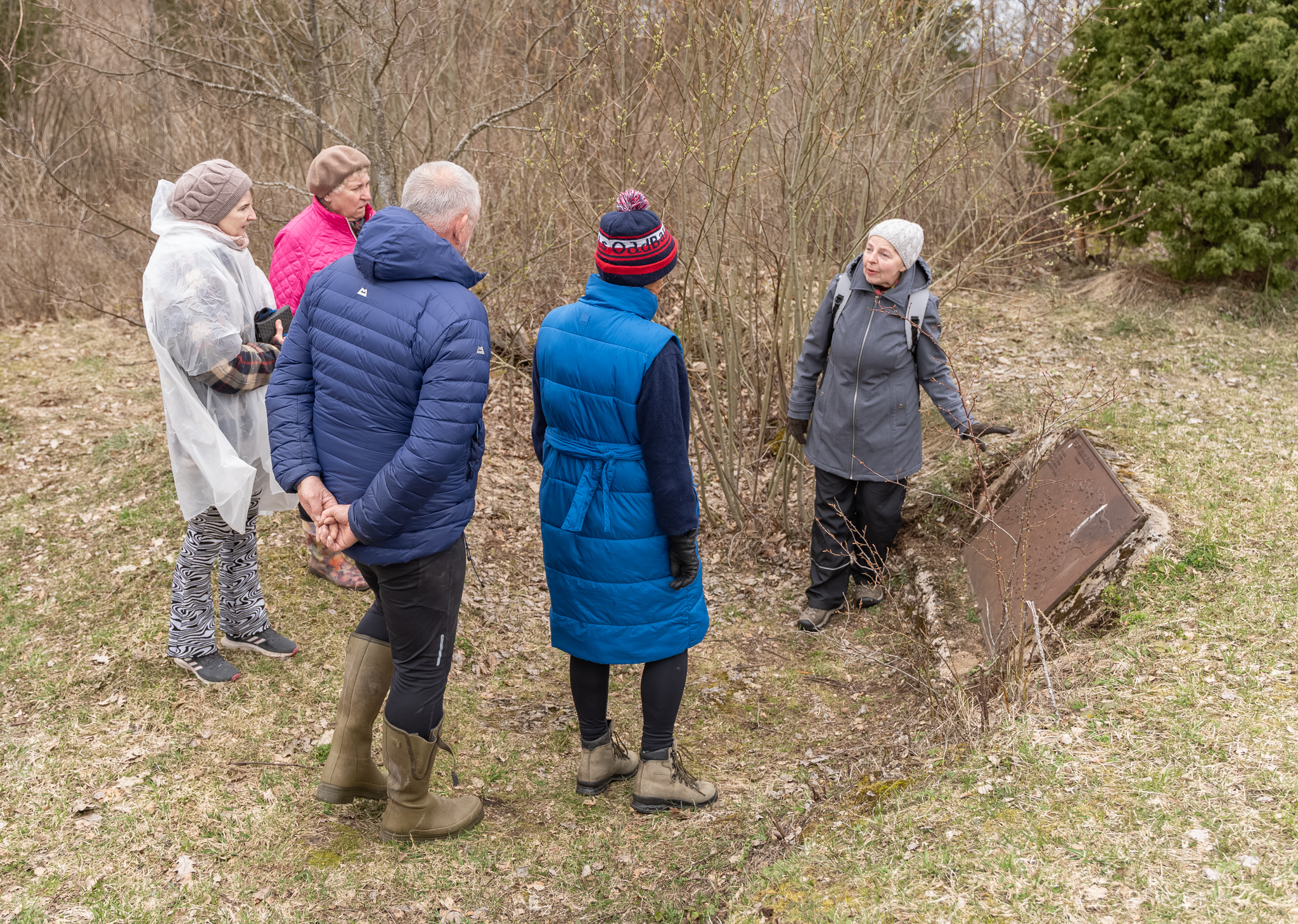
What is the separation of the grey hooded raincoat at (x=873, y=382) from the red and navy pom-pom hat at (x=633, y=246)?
1.66 meters

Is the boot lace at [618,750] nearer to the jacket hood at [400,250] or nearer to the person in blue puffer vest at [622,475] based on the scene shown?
the person in blue puffer vest at [622,475]

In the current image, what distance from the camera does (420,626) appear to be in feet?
9.32

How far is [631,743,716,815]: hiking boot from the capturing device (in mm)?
3371

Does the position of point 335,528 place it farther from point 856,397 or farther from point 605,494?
point 856,397

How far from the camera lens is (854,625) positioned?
489 cm

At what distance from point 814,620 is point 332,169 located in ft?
10.2

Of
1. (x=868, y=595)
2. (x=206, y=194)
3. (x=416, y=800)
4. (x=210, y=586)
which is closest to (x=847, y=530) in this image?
(x=868, y=595)

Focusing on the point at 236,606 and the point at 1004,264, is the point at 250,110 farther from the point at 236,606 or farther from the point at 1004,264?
the point at 1004,264

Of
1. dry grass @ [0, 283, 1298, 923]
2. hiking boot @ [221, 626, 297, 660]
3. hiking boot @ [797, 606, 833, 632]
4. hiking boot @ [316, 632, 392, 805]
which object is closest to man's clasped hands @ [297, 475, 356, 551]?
hiking boot @ [316, 632, 392, 805]

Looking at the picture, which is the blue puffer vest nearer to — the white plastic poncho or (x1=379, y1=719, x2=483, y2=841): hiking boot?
(x1=379, y1=719, x2=483, y2=841): hiking boot

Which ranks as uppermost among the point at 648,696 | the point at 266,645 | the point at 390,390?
the point at 390,390

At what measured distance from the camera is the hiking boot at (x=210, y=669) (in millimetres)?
3910

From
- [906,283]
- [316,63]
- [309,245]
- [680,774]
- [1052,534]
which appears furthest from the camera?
[316,63]

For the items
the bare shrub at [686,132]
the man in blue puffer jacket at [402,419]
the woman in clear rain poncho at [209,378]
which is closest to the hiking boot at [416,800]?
the man in blue puffer jacket at [402,419]
